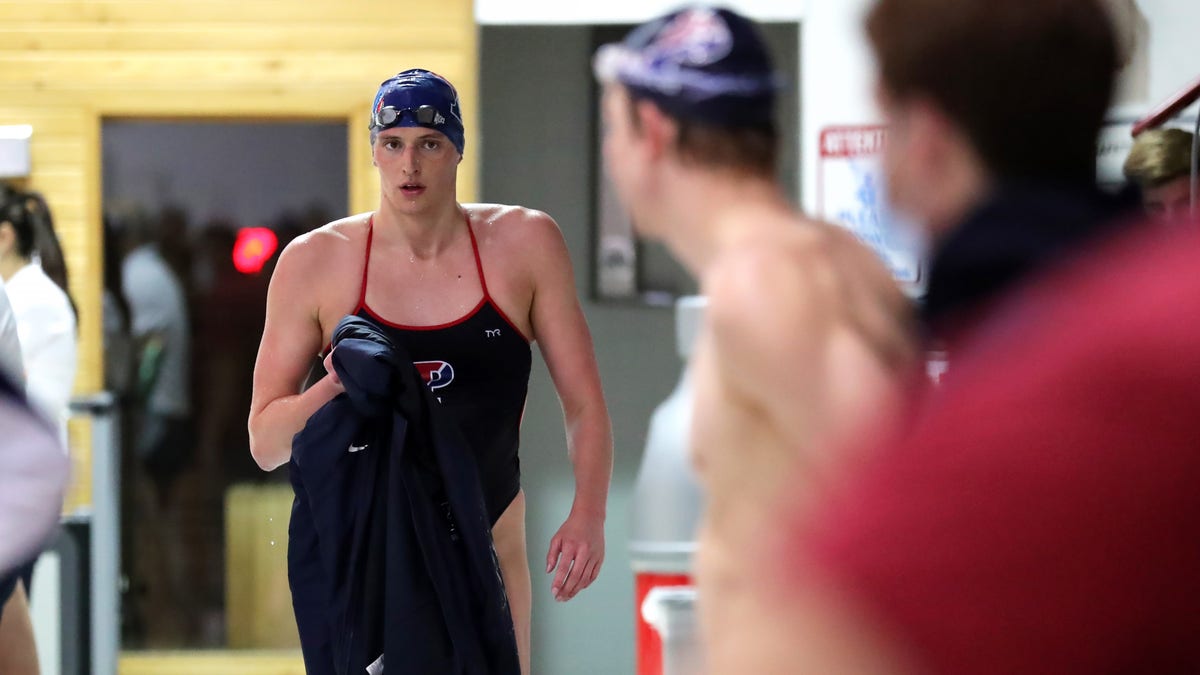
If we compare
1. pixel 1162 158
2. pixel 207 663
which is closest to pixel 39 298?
pixel 207 663

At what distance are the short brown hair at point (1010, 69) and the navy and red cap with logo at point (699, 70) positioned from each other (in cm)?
25

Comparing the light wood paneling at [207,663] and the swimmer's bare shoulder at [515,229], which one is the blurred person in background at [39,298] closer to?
the swimmer's bare shoulder at [515,229]

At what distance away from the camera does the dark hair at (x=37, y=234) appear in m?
4.86

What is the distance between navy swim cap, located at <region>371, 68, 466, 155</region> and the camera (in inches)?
104

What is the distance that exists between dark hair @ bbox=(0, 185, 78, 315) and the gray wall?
67.1 inches

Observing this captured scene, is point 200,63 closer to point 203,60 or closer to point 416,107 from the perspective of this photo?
point 203,60

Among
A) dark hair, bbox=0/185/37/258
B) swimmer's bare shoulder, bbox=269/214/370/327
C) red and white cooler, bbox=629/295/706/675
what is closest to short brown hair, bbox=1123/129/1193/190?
red and white cooler, bbox=629/295/706/675

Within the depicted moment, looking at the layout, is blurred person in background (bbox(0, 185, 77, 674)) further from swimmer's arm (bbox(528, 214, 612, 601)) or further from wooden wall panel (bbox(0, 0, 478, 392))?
swimmer's arm (bbox(528, 214, 612, 601))

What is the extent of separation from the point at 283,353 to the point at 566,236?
10.9 feet

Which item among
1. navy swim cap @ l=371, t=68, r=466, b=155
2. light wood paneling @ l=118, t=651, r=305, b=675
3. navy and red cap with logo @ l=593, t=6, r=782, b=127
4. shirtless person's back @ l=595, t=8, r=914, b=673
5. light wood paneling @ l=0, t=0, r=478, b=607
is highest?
light wood paneling @ l=0, t=0, r=478, b=607

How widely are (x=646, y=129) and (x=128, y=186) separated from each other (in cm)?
472

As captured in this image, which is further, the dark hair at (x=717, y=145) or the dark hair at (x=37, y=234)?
the dark hair at (x=37, y=234)

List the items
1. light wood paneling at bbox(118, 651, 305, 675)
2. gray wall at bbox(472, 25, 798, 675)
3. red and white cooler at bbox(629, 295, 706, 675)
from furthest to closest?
gray wall at bbox(472, 25, 798, 675)
light wood paneling at bbox(118, 651, 305, 675)
red and white cooler at bbox(629, 295, 706, 675)

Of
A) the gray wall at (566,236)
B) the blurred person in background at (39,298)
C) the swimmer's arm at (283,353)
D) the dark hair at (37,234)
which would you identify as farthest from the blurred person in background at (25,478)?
the gray wall at (566,236)
